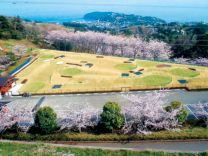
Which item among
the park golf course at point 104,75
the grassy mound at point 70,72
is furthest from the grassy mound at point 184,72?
the grassy mound at point 70,72

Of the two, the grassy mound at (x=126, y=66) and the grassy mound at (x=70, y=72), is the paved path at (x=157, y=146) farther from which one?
the grassy mound at (x=126, y=66)

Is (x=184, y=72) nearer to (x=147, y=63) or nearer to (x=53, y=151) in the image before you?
(x=147, y=63)

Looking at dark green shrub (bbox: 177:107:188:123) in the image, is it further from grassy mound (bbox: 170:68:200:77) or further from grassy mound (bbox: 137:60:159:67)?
grassy mound (bbox: 137:60:159:67)

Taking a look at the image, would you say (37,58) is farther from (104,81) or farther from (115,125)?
(115,125)

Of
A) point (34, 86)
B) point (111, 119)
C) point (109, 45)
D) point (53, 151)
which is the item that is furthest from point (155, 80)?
point (109, 45)

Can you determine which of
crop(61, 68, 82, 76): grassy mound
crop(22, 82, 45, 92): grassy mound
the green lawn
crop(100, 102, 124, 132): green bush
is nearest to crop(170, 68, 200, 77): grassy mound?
crop(61, 68, 82, 76): grassy mound
